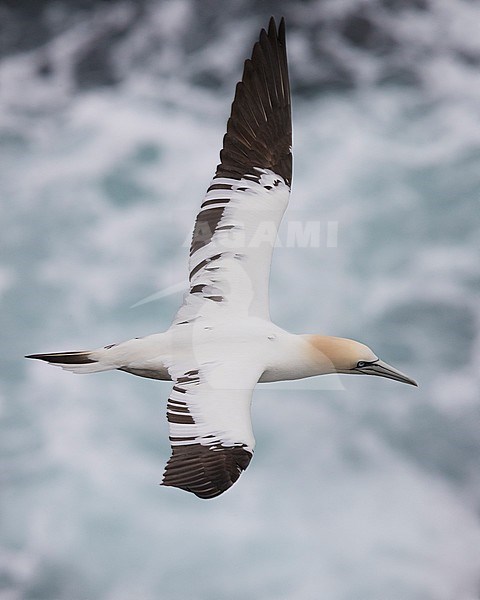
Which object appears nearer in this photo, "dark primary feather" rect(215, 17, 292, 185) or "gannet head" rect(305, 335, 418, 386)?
"gannet head" rect(305, 335, 418, 386)

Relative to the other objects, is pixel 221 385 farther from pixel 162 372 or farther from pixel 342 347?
pixel 342 347

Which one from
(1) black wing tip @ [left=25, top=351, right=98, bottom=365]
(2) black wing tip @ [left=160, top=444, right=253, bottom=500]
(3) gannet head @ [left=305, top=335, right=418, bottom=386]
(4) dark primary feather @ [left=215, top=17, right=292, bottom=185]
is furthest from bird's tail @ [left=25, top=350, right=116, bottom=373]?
(4) dark primary feather @ [left=215, top=17, right=292, bottom=185]

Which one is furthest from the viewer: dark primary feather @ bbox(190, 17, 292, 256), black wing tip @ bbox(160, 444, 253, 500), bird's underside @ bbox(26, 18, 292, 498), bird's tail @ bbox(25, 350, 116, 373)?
dark primary feather @ bbox(190, 17, 292, 256)

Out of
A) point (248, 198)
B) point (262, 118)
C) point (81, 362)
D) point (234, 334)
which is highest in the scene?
point (262, 118)

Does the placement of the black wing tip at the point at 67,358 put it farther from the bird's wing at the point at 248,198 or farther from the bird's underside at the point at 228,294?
the bird's wing at the point at 248,198

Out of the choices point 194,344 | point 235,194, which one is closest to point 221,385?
point 194,344

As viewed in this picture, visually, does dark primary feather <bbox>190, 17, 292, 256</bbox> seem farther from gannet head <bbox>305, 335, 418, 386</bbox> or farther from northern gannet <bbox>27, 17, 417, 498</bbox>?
gannet head <bbox>305, 335, 418, 386</bbox>

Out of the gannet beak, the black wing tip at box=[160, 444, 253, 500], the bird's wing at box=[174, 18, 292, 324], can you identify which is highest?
the bird's wing at box=[174, 18, 292, 324]

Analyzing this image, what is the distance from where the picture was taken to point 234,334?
5.03 metres

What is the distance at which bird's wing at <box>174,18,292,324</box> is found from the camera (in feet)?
17.3

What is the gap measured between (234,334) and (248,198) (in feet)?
2.73

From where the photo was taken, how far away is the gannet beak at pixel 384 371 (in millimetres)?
5273

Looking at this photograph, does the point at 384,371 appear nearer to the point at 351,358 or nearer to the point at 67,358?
the point at 351,358

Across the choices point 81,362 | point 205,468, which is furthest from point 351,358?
point 81,362
